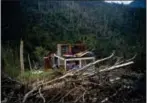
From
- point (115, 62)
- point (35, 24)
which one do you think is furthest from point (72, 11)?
point (115, 62)

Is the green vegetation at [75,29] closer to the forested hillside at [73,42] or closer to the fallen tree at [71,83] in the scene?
the forested hillside at [73,42]

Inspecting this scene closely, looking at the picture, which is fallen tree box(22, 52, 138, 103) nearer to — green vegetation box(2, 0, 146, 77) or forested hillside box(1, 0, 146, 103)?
forested hillside box(1, 0, 146, 103)

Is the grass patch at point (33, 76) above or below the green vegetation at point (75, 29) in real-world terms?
below

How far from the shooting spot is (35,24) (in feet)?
8.72

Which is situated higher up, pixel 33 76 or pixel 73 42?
pixel 73 42

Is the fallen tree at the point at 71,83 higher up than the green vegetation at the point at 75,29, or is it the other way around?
the green vegetation at the point at 75,29

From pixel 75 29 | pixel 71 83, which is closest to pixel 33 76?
pixel 71 83

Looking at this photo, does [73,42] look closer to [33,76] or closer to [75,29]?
[75,29]

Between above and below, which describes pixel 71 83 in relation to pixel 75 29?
below

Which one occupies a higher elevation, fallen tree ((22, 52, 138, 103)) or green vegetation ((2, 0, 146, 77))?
green vegetation ((2, 0, 146, 77))

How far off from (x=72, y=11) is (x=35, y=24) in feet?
0.79

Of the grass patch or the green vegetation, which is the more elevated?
the green vegetation

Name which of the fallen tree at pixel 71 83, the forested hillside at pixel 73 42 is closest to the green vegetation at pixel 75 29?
the forested hillside at pixel 73 42

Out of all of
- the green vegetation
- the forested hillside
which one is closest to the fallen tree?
the forested hillside
